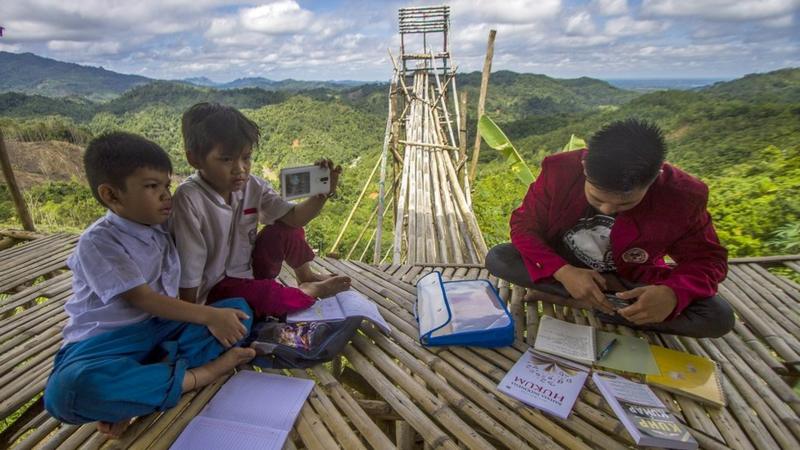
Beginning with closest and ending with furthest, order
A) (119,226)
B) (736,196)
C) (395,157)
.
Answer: (119,226)
(736,196)
(395,157)

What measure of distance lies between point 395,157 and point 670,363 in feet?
15.3

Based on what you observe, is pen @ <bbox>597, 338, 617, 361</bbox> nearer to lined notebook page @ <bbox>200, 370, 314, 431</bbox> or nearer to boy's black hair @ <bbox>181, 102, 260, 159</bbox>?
lined notebook page @ <bbox>200, 370, 314, 431</bbox>

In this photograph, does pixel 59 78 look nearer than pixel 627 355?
No

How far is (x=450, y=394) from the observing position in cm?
150

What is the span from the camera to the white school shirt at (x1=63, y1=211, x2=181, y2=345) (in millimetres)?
1346

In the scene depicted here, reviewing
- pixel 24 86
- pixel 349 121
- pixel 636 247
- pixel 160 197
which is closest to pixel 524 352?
pixel 636 247

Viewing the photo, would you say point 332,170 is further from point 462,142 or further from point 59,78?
point 59,78

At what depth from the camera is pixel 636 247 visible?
72.7 inches

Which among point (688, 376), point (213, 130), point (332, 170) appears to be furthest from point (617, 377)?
point (213, 130)

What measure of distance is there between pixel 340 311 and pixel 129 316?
2.71 ft

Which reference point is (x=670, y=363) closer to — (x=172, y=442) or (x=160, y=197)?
(x=172, y=442)

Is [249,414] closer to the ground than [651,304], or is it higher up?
closer to the ground

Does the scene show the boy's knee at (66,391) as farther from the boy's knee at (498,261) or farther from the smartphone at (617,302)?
the smartphone at (617,302)

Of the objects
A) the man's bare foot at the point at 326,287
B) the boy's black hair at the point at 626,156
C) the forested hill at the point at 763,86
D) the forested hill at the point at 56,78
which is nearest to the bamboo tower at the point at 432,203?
the man's bare foot at the point at 326,287
